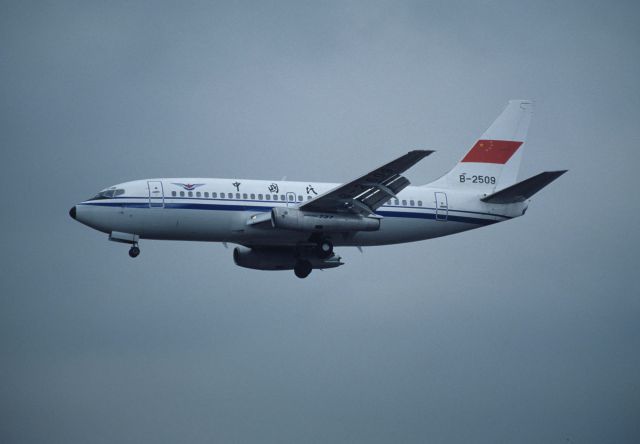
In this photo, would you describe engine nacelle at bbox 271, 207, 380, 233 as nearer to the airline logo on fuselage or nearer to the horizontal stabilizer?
the airline logo on fuselage

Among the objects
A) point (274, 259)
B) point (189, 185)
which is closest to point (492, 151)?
point (274, 259)

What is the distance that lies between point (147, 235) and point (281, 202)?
A: 258 inches

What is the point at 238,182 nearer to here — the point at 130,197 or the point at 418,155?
the point at 130,197

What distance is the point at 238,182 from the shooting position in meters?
50.4

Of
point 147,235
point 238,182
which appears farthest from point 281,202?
point 147,235

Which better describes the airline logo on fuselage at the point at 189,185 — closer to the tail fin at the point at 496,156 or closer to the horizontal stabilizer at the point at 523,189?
the tail fin at the point at 496,156

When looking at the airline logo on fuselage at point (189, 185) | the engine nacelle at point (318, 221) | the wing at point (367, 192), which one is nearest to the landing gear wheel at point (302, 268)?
the engine nacelle at point (318, 221)

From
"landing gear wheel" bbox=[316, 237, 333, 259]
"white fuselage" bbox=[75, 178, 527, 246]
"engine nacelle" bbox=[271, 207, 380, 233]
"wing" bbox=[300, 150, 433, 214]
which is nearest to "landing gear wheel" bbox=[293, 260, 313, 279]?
"white fuselage" bbox=[75, 178, 527, 246]

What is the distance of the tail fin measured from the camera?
55.6 metres

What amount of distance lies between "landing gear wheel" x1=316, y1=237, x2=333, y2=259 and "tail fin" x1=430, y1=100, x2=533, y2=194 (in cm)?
707

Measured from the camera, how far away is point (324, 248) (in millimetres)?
51656

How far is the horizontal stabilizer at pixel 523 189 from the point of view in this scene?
162 feet

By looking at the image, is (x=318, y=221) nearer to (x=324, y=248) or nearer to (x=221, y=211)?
(x=324, y=248)

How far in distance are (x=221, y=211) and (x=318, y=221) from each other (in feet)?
14.8
